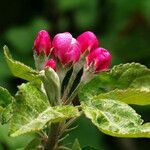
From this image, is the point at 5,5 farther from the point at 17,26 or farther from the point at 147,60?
the point at 147,60

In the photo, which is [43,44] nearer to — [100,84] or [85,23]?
[100,84]

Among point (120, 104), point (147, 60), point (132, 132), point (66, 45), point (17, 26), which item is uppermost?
point (17, 26)

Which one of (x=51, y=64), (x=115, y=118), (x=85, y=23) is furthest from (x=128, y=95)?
(x=85, y=23)

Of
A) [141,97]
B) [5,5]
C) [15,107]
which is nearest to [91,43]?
[141,97]

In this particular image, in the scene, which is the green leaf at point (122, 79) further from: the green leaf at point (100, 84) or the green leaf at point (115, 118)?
the green leaf at point (115, 118)

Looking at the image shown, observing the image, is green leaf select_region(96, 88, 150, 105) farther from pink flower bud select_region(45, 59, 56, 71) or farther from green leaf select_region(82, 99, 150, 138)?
pink flower bud select_region(45, 59, 56, 71)

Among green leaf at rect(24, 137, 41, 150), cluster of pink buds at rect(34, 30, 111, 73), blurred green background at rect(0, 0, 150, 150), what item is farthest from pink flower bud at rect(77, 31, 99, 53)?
blurred green background at rect(0, 0, 150, 150)
